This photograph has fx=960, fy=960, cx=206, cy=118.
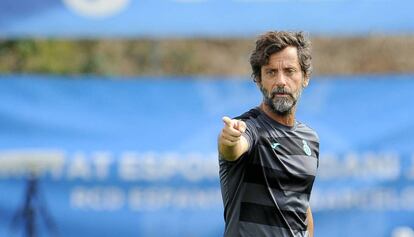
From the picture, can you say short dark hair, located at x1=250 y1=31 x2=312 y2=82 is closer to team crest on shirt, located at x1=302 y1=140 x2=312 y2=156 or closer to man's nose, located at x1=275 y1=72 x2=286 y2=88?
man's nose, located at x1=275 y1=72 x2=286 y2=88

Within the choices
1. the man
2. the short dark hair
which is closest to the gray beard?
the man

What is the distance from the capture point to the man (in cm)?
423

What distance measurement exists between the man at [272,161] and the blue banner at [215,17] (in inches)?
130

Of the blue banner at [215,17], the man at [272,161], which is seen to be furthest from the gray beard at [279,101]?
the blue banner at [215,17]

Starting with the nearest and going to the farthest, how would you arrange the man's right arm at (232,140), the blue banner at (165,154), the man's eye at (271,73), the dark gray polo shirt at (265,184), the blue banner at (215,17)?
1. the man's right arm at (232,140)
2. the dark gray polo shirt at (265,184)
3. the man's eye at (271,73)
4. the blue banner at (215,17)
5. the blue banner at (165,154)

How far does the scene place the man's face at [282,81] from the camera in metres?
4.30

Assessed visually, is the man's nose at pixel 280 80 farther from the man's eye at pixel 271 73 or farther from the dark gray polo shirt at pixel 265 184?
the dark gray polo shirt at pixel 265 184

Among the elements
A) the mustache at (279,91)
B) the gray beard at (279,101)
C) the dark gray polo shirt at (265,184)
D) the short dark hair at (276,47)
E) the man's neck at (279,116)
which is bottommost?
the dark gray polo shirt at (265,184)

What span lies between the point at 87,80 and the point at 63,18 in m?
0.54

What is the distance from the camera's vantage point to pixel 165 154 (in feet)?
26.0

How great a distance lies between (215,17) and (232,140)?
3978 mm

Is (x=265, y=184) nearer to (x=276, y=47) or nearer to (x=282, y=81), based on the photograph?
(x=282, y=81)

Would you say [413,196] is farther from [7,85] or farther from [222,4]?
[7,85]

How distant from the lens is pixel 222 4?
25.5 ft
